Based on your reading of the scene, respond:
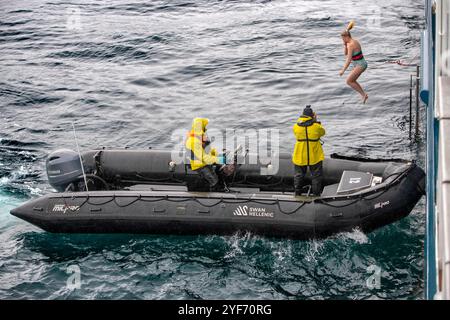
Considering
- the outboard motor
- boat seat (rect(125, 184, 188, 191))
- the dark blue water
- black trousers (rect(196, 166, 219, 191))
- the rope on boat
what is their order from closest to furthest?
the dark blue water
the rope on boat
black trousers (rect(196, 166, 219, 191))
the outboard motor
boat seat (rect(125, 184, 188, 191))

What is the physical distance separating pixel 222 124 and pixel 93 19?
1140 cm

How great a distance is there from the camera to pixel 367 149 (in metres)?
15.3

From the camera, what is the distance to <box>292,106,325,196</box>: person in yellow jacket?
1111 centimetres

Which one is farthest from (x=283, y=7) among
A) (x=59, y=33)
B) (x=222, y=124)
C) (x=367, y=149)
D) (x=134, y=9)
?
(x=367, y=149)

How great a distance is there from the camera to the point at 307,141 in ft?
36.8

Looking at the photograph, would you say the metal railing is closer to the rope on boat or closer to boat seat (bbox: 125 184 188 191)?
the rope on boat

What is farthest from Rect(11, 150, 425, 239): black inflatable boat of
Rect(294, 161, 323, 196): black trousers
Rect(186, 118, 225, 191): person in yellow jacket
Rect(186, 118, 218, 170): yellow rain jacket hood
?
Rect(186, 118, 218, 170): yellow rain jacket hood

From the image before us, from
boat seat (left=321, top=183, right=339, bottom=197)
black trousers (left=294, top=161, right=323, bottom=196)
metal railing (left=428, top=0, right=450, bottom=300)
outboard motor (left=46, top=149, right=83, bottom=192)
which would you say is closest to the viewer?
metal railing (left=428, top=0, right=450, bottom=300)

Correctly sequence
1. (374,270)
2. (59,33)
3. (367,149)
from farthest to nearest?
(59,33) < (367,149) < (374,270)

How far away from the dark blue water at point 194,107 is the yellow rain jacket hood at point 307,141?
4.42 feet

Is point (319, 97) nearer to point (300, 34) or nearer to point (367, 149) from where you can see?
point (367, 149)

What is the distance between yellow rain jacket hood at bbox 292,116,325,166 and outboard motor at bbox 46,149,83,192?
4.01 metres

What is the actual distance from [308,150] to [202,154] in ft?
5.89

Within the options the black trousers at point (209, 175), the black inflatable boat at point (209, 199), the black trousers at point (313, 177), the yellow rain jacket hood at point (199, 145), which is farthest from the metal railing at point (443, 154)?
the black trousers at point (209, 175)
